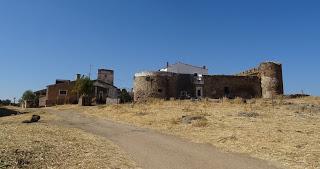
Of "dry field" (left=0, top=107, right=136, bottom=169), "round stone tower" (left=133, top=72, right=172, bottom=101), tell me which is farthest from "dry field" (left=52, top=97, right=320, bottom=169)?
"round stone tower" (left=133, top=72, right=172, bottom=101)

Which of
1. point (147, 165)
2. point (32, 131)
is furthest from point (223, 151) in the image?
point (32, 131)

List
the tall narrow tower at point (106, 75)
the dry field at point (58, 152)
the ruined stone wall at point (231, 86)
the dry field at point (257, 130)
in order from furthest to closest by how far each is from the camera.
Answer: the tall narrow tower at point (106, 75)
the ruined stone wall at point (231, 86)
the dry field at point (257, 130)
the dry field at point (58, 152)

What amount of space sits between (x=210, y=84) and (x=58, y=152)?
3748 cm

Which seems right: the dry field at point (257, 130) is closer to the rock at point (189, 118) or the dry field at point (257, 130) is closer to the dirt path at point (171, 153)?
the rock at point (189, 118)

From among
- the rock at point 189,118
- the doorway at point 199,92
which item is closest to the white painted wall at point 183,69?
the doorway at point 199,92

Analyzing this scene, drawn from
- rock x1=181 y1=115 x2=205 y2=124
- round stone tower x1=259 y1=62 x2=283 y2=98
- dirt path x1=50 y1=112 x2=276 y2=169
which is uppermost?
round stone tower x1=259 y1=62 x2=283 y2=98

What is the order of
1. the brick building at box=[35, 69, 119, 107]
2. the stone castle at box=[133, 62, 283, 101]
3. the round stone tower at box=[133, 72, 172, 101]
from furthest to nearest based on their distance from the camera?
the brick building at box=[35, 69, 119, 107] < the round stone tower at box=[133, 72, 172, 101] < the stone castle at box=[133, 62, 283, 101]

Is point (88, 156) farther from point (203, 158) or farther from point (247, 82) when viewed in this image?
point (247, 82)

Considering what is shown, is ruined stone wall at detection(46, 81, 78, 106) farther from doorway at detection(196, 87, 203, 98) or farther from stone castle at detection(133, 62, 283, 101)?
doorway at detection(196, 87, 203, 98)

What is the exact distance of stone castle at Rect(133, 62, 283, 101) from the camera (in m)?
48.5

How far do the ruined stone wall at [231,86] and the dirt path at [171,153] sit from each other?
30.0 metres

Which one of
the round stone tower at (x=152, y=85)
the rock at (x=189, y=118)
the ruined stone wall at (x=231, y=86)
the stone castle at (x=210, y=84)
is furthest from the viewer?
the ruined stone wall at (x=231, y=86)

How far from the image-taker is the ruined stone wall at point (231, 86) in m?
50.0

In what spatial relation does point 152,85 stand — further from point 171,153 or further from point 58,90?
point 171,153
